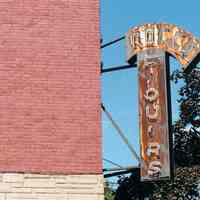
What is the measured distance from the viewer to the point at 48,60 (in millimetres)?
12617

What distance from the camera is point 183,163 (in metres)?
30.0

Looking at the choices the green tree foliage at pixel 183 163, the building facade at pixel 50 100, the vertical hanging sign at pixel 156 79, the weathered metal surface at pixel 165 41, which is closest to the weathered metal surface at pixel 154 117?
the vertical hanging sign at pixel 156 79

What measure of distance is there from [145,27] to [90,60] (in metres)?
1.82

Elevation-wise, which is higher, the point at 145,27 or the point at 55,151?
the point at 145,27

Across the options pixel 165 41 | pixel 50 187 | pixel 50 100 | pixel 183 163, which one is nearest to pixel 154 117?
pixel 165 41

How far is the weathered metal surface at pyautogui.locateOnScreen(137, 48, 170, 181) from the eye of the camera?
12.5 metres

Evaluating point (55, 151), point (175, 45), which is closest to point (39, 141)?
point (55, 151)

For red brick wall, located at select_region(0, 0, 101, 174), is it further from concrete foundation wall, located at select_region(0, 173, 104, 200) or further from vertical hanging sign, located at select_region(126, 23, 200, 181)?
vertical hanging sign, located at select_region(126, 23, 200, 181)

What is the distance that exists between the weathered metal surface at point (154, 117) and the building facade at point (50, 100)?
1.13m

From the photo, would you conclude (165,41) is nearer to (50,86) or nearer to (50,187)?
(50,86)

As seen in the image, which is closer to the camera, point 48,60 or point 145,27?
point 48,60

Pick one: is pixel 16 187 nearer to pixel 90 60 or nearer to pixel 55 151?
pixel 55 151

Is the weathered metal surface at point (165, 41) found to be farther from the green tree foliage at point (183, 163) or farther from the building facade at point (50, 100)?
the green tree foliage at point (183, 163)

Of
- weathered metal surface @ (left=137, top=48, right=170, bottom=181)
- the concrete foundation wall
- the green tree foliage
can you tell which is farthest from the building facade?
the green tree foliage
